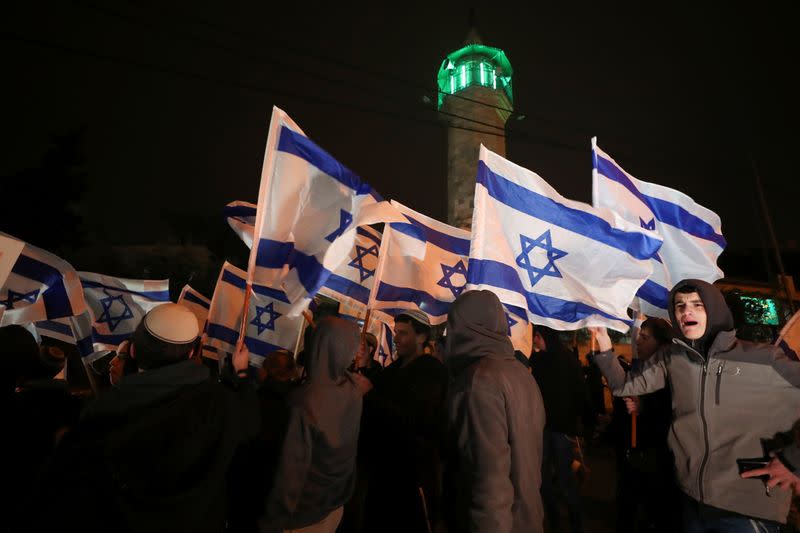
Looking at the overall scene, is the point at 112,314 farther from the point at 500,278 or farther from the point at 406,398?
the point at 500,278

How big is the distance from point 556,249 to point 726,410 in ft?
→ 6.13

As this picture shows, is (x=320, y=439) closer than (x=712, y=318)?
No

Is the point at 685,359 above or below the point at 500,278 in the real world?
below

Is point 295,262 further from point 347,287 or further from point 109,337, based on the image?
point 109,337

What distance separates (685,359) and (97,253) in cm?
3705

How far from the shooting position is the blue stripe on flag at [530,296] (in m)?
3.47

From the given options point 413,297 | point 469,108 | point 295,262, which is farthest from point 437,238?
point 469,108

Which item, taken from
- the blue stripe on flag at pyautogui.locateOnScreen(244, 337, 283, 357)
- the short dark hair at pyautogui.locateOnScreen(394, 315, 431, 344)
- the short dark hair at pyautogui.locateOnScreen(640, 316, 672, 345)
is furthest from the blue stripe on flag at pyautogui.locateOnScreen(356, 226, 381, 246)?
the short dark hair at pyautogui.locateOnScreen(640, 316, 672, 345)

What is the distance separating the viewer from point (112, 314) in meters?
7.55

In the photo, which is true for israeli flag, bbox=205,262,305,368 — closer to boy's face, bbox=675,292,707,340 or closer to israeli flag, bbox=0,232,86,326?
israeli flag, bbox=0,232,86,326

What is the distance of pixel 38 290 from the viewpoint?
529 cm

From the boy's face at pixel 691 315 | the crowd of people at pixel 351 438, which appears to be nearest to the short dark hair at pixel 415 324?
the crowd of people at pixel 351 438

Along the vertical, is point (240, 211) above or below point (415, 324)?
above

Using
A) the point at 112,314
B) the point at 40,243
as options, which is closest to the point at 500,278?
the point at 112,314
